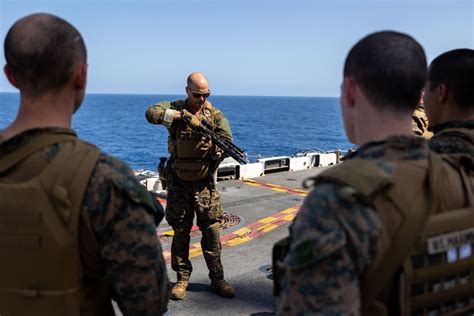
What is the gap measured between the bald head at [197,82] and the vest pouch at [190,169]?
74 centimetres

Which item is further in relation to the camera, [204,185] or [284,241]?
[204,185]

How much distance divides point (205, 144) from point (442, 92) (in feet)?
8.71

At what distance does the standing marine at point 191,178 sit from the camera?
4848 millimetres

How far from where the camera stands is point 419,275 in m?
1.67

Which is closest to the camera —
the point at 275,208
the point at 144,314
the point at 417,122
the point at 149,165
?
the point at 144,314

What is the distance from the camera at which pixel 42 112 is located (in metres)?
1.82

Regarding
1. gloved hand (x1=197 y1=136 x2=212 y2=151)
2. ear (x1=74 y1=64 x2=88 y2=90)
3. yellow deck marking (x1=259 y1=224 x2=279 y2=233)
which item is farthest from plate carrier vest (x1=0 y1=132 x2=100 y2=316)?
yellow deck marking (x1=259 y1=224 x2=279 y2=233)

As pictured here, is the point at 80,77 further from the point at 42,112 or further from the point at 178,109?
the point at 178,109

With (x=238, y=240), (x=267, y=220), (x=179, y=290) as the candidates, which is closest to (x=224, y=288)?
(x=179, y=290)

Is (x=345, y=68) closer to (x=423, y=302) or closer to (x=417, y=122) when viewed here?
(x=423, y=302)

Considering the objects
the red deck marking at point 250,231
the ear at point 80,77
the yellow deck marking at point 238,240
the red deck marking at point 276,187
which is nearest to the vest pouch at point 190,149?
the red deck marking at point 250,231

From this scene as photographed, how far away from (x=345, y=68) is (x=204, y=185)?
3388mm

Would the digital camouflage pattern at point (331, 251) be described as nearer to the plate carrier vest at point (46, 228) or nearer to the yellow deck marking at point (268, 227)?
the plate carrier vest at point (46, 228)

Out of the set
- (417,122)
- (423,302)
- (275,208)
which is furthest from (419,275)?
(275,208)
